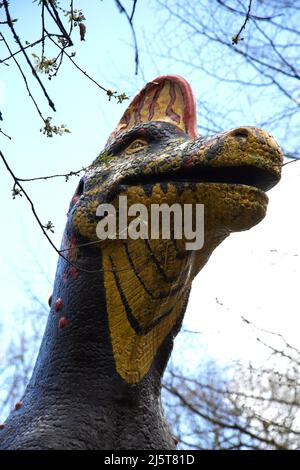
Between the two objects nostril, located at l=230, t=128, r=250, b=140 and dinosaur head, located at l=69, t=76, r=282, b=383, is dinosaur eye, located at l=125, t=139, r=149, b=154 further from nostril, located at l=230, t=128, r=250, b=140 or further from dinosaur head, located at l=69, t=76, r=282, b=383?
nostril, located at l=230, t=128, r=250, b=140

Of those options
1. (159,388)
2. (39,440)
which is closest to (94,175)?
(159,388)

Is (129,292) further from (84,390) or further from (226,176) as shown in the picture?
(226,176)

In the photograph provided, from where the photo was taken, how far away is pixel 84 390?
109 inches

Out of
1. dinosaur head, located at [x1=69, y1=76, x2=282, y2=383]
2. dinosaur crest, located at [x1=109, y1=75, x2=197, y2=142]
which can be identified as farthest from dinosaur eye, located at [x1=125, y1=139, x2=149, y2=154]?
dinosaur crest, located at [x1=109, y1=75, x2=197, y2=142]

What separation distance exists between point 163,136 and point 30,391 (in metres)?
1.07

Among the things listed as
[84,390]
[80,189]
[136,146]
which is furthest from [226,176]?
[84,390]

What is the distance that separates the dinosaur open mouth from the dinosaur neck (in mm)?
416

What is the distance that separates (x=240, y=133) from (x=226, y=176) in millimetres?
155

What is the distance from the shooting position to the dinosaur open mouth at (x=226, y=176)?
2717mm

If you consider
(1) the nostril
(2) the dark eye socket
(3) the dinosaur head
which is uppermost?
(2) the dark eye socket

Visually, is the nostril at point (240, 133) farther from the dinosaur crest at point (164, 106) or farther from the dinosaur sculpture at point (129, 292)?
the dinosaur crest at point (164, 106)

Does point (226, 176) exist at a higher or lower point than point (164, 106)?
lower

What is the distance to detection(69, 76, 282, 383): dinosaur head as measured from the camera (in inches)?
107
